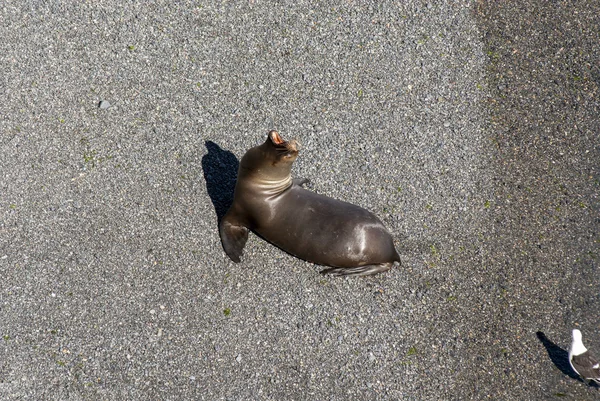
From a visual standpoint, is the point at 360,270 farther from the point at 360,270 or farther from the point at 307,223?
the point at 307,223

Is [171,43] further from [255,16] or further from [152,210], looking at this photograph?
[152,210]

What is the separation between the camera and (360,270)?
4645mm

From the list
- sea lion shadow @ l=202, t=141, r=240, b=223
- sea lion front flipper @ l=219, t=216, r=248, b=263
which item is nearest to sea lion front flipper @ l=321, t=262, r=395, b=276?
sea lion front flipper @ l=219, t=216, r=248, b=263

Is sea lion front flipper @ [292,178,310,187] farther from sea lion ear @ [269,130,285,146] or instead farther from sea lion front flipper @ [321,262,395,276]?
sea lion front flipper @ [321,262,395,276]

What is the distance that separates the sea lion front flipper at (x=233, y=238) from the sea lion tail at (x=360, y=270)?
0.72 m

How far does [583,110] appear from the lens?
19.1ft

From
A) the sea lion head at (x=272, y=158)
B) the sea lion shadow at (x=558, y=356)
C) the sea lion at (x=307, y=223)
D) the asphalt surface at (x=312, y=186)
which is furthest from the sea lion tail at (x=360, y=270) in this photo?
the sea lion shadow at (x=558, y=356)

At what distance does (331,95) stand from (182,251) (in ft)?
7.11

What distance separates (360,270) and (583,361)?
1.82 metres

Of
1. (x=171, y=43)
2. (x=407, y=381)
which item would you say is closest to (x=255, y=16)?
(x=171, y=43)

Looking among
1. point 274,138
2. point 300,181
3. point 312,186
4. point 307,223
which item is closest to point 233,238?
point 307,223

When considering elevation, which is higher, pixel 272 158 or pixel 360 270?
pixel 272 158

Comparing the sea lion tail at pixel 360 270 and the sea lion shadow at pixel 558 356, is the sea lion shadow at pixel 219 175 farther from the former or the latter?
the sea lion shadow at pixel 558 356

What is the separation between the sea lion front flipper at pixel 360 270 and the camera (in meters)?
4.64
